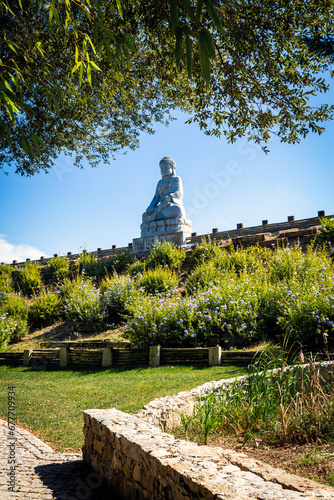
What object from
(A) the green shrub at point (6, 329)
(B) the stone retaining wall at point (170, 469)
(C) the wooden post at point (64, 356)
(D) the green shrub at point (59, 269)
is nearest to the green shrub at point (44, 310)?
(A) the green shrub at point (6, 329)

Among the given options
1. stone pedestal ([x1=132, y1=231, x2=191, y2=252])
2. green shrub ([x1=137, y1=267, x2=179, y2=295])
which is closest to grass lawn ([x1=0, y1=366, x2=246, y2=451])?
green shrub ([x1=137, y1=267, x2=179, y2=295])

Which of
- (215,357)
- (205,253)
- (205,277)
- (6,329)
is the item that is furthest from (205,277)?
(6,329)

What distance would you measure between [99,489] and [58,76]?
711 centimetres

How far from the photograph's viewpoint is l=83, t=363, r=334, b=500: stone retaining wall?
2150 mm

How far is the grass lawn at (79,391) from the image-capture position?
505cm

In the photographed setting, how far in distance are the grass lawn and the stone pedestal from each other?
27.8 ft

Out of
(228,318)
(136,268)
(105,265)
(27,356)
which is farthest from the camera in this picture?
(105,265)

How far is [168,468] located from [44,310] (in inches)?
422

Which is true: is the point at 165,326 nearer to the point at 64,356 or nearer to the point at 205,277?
the point at 64,356

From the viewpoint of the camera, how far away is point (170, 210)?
16844 millimetres

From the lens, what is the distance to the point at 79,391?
256 inches

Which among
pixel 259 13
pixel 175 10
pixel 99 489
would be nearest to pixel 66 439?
pixel 99 489

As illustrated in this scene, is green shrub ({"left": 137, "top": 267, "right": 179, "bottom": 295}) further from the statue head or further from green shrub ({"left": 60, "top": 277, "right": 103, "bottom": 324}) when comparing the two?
the statue head

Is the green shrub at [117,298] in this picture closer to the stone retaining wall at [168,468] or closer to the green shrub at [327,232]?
the green shrub at [327,232]
